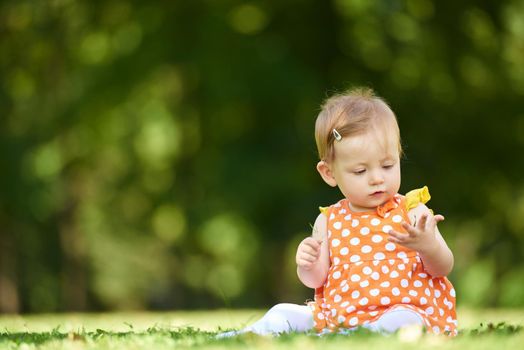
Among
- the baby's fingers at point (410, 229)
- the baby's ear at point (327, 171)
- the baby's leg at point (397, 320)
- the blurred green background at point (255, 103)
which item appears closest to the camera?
the baby's fingers at point (410, 229)

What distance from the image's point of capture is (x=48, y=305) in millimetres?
22891

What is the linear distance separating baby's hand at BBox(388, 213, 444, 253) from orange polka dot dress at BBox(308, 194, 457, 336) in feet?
0.74

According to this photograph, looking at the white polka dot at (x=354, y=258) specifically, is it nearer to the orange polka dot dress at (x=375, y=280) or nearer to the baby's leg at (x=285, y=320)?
the orange polka dot dress at (x=375, y=280)

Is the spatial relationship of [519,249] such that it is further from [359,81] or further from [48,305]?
[48,305]

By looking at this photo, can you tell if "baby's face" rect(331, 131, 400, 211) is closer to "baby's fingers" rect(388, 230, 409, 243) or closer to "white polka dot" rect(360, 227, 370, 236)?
"white polka dot" rect(360, 227, 370, 236)

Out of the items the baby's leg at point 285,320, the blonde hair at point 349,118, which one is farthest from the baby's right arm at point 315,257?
the blonde hair at point 349,118

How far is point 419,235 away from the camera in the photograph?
13.3 feet

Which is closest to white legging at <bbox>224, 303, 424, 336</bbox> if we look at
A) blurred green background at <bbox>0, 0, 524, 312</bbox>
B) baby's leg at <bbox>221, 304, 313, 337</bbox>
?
baby's leg at <bbox>221, 304, 313, 337</bbox>

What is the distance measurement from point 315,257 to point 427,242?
55cm

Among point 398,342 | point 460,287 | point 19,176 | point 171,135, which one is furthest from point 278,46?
point 398,342

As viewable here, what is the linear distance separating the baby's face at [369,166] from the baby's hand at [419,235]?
1.05 ft

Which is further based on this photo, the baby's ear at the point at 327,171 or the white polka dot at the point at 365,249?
the baby's ear at the point at 327,171

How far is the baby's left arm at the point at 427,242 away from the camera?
159 inches

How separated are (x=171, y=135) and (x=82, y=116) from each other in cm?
179
